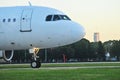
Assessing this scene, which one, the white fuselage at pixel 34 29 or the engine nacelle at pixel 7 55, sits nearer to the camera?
the white fuselage at pixel 34 29

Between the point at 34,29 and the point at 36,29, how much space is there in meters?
0.16

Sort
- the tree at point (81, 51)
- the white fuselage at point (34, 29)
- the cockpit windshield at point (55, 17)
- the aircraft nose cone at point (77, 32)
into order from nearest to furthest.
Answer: the aircraft nose cone at point (77, 32) → the white fuselage at point (34, 29) → the cockpit windshield at point (55, 17) → the tree at point (81, 51)

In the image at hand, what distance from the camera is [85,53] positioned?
5374 inches

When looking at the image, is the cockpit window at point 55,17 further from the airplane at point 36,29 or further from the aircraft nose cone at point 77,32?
the aircraft nose cone at point 77,32

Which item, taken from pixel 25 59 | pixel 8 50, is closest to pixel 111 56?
pixel 25 59

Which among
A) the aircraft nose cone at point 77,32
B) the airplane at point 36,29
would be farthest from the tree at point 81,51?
the aircraft nose cone at point 77,32

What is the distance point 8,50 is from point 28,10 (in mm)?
4466

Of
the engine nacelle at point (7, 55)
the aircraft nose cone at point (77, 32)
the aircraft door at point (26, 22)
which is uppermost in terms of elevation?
the aircraft door at point (26, 22)

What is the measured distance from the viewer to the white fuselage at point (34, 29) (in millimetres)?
30047

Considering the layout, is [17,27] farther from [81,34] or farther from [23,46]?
[81,34]

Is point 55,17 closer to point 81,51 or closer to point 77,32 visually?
point 77,32

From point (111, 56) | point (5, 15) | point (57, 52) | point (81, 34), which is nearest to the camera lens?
point (81, 34)

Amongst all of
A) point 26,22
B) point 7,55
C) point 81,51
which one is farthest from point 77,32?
point 81,51

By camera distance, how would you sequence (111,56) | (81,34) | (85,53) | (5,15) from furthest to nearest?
(111,56) → (85,53) → (5,15) → (81,34)
